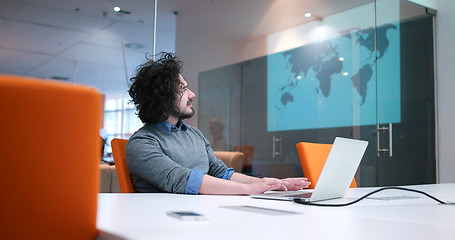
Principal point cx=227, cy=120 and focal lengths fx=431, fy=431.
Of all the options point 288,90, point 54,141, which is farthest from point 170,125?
point 288,90

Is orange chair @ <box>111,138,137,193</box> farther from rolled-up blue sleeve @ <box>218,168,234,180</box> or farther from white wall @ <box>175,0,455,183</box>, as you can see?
white wall @ <box>175,0,455,183</box>

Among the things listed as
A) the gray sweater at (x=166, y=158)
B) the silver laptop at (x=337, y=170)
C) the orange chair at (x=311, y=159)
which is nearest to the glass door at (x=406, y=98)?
the orange chair at (x=311, y=159)

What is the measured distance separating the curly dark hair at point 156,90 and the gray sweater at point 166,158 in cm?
6

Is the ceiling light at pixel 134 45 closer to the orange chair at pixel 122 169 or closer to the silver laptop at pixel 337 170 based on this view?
the orange chair at pixel 122 169

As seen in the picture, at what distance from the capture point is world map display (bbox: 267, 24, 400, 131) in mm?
4105

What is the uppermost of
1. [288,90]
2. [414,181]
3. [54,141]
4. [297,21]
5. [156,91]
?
[297,21]

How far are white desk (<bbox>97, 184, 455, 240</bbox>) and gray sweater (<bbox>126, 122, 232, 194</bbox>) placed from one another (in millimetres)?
420

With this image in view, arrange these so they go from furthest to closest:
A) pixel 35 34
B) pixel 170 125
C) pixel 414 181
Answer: pixel 414 181
pixel 35 34
pixel 170 125

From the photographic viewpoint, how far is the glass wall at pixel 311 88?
394 centimetres

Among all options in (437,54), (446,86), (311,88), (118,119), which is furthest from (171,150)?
(437,54)

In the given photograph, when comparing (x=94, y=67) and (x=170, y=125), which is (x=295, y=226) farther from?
(x=94, y=67)

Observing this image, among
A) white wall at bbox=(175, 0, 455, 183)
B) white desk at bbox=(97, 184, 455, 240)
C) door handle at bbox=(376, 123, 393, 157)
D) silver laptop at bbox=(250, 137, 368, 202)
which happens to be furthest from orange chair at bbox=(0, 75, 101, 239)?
door handle at bbox=(376, 123, 393, 157)

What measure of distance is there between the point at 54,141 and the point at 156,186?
1.09 metres

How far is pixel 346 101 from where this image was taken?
414 cm
